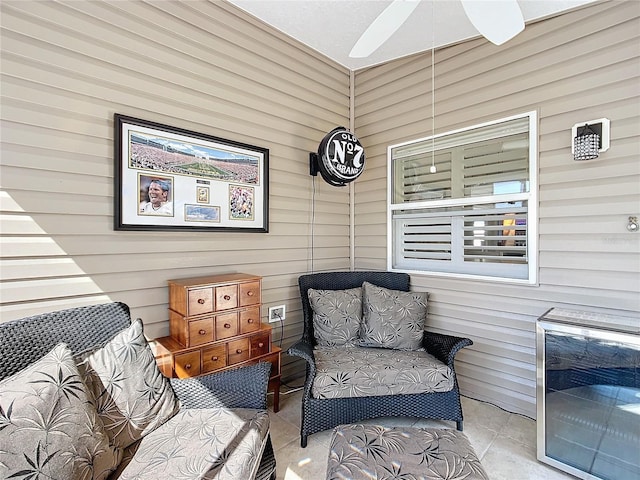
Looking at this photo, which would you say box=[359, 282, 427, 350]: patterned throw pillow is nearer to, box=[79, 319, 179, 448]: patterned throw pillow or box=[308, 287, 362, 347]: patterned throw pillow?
box=[308, 287, 362, 347]: patterned throw pillow

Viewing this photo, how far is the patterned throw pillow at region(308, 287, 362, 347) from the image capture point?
8.44 feet

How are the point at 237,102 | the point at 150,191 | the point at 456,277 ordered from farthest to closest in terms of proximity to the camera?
1. the point at 456,277
2. the point at 237,102
3. the point at 150,191

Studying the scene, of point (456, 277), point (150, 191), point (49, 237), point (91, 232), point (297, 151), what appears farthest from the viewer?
point (297, 151)

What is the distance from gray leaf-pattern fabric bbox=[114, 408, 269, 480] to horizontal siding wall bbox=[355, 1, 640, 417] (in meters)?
1.94

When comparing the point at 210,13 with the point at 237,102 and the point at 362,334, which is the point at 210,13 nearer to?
the point at 237,102

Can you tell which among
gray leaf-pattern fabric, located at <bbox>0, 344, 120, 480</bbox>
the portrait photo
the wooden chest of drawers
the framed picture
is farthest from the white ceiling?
gray leaf-pattern fabric, located at <bbox>0, 344, 120, 480</bbox>

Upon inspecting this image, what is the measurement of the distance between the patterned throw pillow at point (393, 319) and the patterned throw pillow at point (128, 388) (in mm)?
1488

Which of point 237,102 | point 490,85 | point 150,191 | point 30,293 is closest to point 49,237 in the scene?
point 30,293

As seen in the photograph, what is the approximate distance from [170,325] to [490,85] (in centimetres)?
296

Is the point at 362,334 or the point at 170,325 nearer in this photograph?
the point at 170,325

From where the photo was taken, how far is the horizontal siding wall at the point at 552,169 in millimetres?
2031

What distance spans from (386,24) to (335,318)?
198 centimetres

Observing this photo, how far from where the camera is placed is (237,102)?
8.33 ft

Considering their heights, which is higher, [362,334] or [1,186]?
[1,186]
